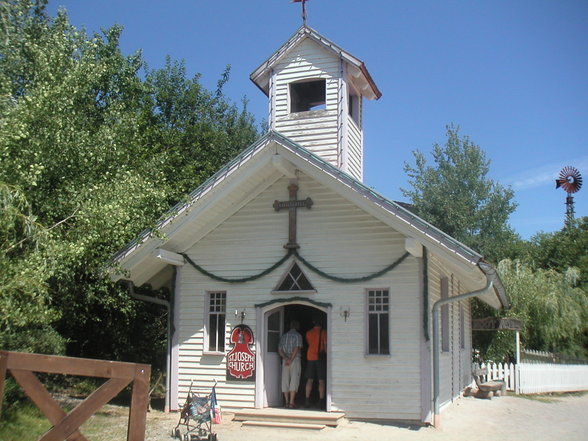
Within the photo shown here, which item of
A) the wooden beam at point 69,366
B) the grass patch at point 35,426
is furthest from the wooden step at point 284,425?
the wooden beam at point 69,366

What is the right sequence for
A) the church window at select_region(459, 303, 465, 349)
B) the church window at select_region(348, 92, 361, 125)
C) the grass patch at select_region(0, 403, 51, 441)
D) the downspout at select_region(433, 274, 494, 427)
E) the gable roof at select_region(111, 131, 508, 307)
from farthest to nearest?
1. the church window at select_region(459, 303, 465, 349)
2. the church window at select_region(348, 92, 361, 125)
3. the downspout at select_region(433, 274, 494, 427)
4. the gable roof at select_region(111, 131, 508, 307)
5. the grass patch at select_region(0, 403, 51, 441)

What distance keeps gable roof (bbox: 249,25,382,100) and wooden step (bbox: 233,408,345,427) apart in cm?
791

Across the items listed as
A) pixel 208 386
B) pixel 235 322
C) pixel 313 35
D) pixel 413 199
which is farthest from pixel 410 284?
pixel 413 199

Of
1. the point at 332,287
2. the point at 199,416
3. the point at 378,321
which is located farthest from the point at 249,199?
the point at 199,416

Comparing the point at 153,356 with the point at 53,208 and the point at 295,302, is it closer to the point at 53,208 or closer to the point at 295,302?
the point at 295,302

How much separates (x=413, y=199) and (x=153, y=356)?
26642 mm

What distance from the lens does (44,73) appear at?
10094mm

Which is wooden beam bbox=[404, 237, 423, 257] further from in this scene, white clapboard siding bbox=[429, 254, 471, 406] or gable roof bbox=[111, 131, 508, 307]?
white clapboard siding bbox=[429, 254, 471, 406]

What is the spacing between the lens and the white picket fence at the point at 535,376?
63.2 feet

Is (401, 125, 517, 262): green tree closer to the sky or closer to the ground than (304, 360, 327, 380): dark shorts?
closer to the sky

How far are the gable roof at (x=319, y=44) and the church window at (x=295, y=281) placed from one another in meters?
5.14

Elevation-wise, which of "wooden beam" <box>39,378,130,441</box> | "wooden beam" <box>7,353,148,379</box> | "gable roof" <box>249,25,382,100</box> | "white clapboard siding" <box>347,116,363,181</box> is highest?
"gable roof" <box>249,25,382,100</box>

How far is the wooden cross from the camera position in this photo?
13.7 meters

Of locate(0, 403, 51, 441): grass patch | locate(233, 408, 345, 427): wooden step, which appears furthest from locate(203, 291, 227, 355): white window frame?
locate(0, 403, 51, 441): grass patch
